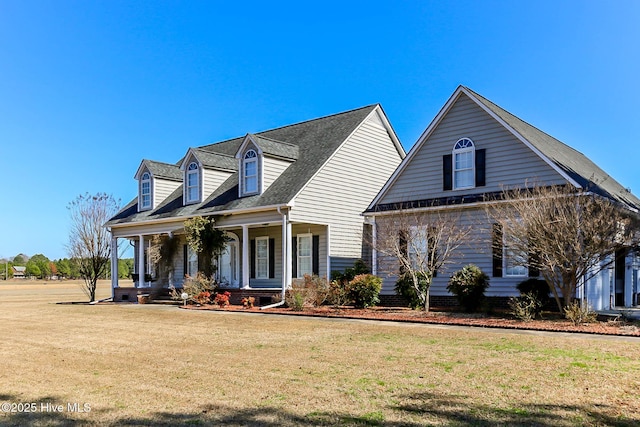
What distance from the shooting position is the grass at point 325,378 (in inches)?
254

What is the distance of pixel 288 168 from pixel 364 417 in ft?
66.3

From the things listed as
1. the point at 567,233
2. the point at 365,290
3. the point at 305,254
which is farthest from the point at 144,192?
the point at 567,233

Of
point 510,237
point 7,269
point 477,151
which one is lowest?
point 7,269

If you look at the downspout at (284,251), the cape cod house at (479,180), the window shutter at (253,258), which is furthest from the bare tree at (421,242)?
the window shutter at (253,258)

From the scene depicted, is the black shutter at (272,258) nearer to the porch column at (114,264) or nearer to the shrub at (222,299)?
the shrub at (222,299)

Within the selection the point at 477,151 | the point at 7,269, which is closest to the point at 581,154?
the point at 477,151

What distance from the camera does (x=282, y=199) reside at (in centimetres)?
2302

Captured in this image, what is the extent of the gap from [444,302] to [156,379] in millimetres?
13655

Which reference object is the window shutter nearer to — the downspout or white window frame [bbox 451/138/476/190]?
the downspout

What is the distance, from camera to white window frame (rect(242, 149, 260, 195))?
2523 centimetres

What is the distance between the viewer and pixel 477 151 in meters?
20.0

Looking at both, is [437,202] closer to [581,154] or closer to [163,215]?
[581,154]

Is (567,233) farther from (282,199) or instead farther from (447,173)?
(282,199)

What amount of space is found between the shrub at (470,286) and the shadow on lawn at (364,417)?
11.4 m
